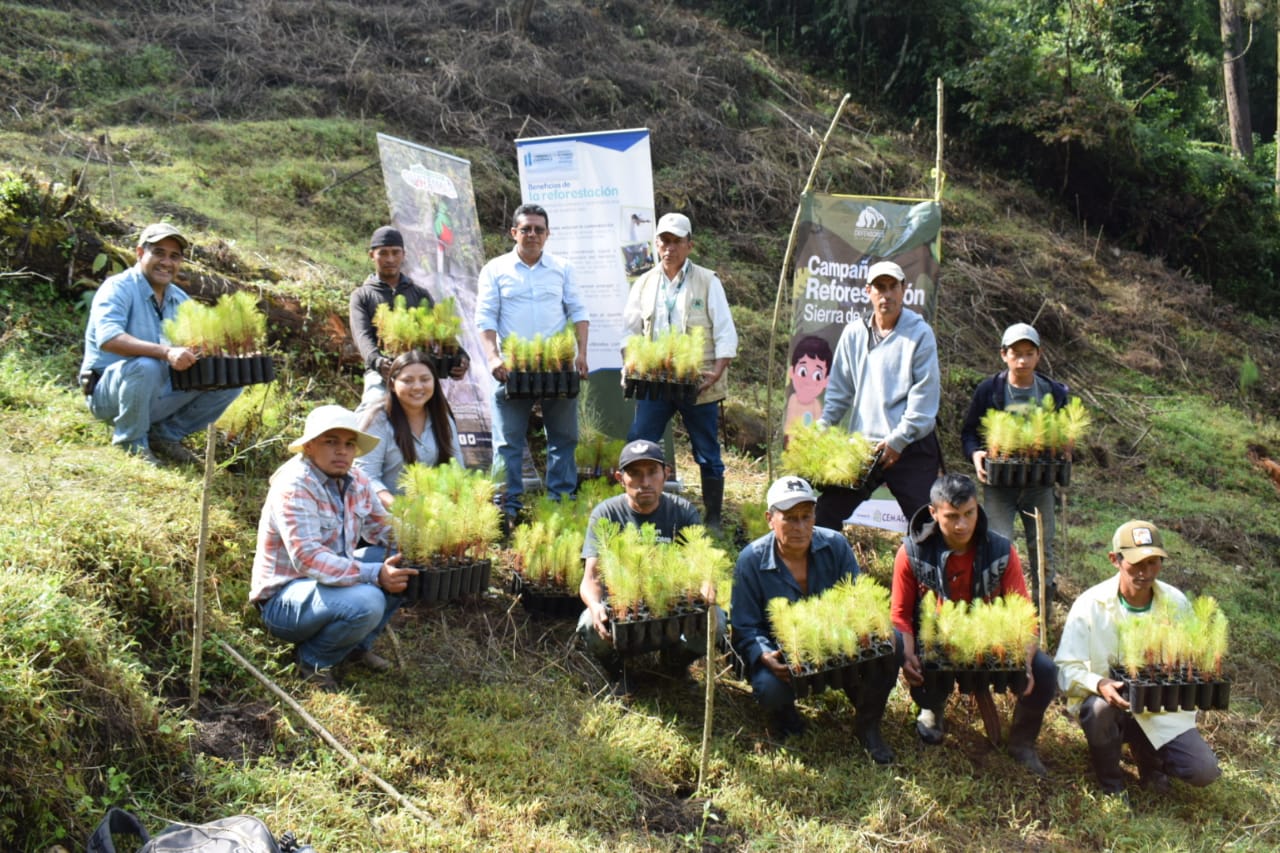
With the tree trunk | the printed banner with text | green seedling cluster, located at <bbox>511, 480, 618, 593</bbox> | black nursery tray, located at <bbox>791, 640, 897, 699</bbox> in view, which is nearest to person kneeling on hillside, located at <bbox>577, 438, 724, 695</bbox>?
green seedling cluster, located at <bbox>511, 480, 618, 593</bbox>

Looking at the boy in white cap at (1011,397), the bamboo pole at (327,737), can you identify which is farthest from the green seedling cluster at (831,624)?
the boy in white cap at (1011,397)

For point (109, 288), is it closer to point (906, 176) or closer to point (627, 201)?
point (627, 201)

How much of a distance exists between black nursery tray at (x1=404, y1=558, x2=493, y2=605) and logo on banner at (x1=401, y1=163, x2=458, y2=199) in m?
3.69

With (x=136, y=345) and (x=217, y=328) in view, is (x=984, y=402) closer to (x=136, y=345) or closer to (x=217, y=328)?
(x=217, y=328)

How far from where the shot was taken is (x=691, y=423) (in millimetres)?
6121

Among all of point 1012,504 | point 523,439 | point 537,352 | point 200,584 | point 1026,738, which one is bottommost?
point 1026,738

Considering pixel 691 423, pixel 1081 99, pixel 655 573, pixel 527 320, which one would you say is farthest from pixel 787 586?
pixel 1081 99

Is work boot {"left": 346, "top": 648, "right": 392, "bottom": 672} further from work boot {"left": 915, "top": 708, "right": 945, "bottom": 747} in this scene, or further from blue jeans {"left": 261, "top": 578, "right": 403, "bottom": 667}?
work boot {"left": 915, "top": 708, "right": 945, "bottom": 747}

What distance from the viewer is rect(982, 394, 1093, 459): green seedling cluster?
5141mm

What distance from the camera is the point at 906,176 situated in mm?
14445

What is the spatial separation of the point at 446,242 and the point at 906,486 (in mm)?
3723

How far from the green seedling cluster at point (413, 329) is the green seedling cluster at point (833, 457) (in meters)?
2.00

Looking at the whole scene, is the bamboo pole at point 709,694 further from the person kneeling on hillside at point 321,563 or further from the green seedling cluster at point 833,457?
the green seedling cluster at point 833,457

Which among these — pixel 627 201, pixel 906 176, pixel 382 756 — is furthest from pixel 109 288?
pixel 906 176
